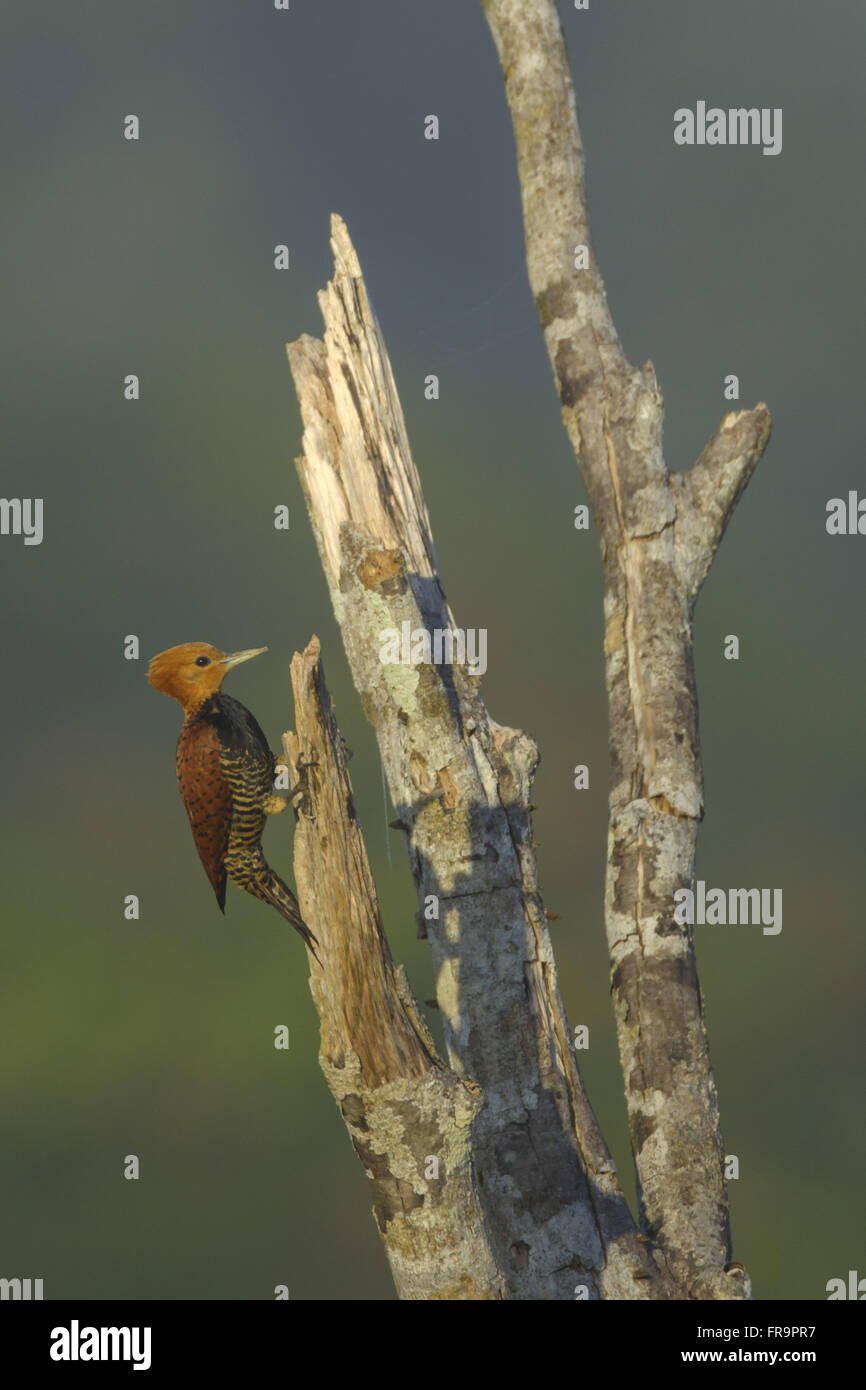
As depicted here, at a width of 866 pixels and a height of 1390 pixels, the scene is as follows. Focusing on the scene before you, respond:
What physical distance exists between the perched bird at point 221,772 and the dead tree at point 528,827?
519mm

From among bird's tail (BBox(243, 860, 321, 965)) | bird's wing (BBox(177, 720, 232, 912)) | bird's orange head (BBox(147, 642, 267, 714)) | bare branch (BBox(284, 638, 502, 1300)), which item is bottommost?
bare branch (BBox(284, 638, 502, 1300))

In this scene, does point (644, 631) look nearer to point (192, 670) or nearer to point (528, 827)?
point (528, 827)

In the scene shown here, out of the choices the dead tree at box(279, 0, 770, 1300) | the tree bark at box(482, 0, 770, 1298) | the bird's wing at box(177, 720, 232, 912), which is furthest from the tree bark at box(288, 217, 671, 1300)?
the bird's wing at box(177, 720, 232, 912)

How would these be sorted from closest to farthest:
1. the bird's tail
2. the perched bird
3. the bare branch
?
1. the bare branch
2. the perched bird
3. the bird's tail

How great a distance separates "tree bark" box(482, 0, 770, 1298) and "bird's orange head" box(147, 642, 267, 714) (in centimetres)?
174

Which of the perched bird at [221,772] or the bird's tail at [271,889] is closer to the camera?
the perched bird at [221,772]

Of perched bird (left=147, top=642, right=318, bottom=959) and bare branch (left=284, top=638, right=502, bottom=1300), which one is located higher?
perched bird (left=147, top=642, right=318, bottom=959)

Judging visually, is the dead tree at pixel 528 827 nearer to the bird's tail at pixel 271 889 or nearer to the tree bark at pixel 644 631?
the tree bark at pixel 644 631

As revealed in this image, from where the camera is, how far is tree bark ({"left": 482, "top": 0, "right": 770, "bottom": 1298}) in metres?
4.85

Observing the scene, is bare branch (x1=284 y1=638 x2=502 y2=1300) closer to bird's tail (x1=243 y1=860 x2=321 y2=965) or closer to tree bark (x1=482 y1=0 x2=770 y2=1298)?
bird's tail (x1=243 y1=860 x2=321 y2=965)

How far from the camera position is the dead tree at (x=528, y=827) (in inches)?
177

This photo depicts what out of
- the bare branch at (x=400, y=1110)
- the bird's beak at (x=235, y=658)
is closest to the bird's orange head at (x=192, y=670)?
the bird's beak at (x=235, y=658)
